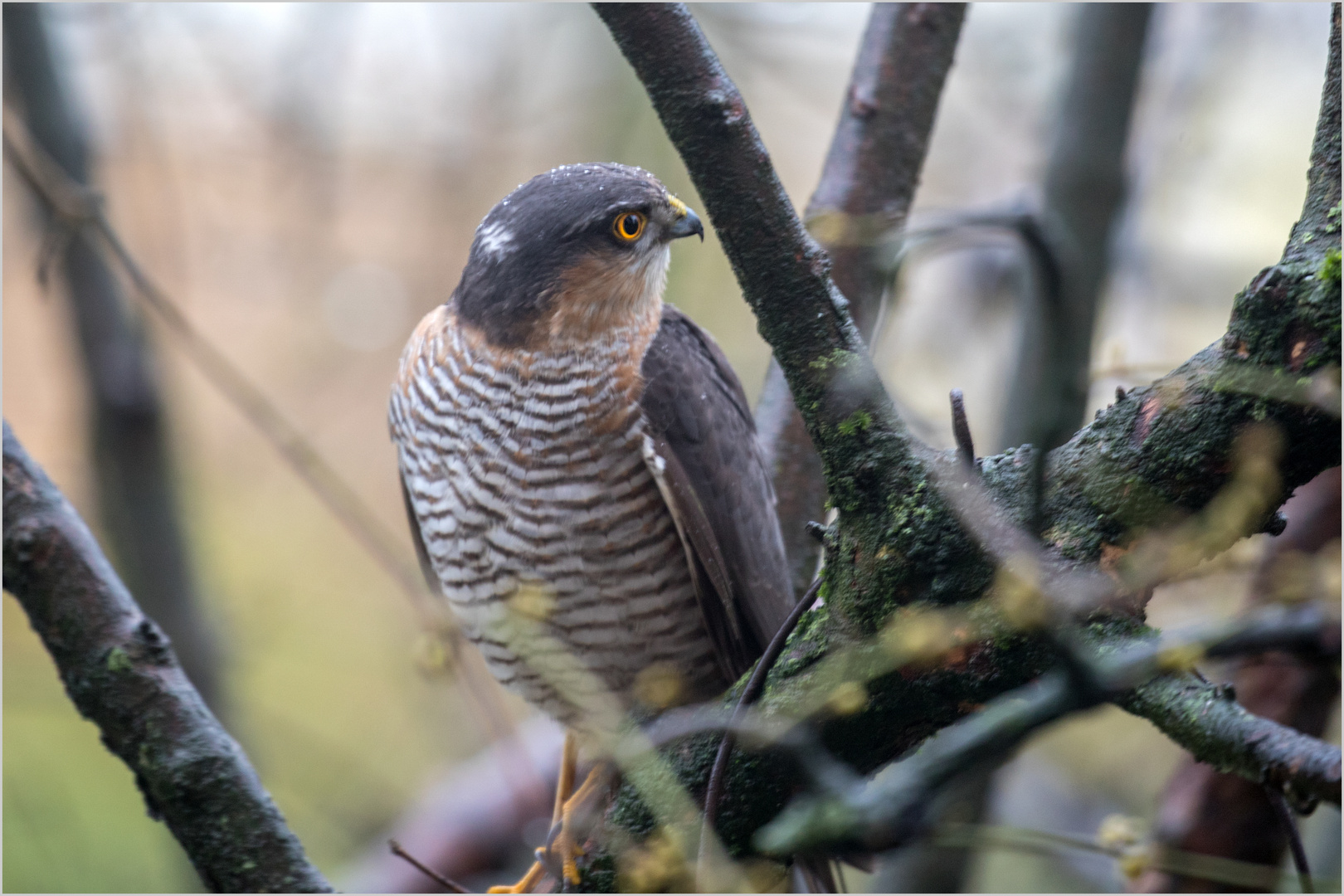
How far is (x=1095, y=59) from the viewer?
3752 millimetres

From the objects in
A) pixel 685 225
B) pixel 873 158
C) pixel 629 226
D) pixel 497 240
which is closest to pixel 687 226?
pixel 685 225

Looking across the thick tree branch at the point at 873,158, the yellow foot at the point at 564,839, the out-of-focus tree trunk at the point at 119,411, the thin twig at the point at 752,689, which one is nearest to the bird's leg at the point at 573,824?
the yellow foot at the point at 564,839

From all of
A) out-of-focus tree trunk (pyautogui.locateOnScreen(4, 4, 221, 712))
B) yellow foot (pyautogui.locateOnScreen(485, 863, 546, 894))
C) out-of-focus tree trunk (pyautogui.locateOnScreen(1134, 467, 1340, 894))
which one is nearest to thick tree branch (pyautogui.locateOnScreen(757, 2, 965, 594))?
yellow foot (pyautogui.locateOnScreen(485, 863, 546, 894))

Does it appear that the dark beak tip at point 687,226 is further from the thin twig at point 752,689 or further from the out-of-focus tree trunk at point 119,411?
the out-of-focus tree trunk at point 119,411

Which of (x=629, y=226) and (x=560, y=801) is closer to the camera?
(x=629, y=226)

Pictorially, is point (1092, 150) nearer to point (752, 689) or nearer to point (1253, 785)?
point (1253, 785)

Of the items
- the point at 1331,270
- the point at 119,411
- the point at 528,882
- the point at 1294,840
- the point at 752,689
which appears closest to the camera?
the point at 1331,270

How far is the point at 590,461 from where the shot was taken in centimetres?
253

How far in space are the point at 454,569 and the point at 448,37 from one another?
5192mm

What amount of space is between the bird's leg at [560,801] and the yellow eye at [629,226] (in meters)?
1.44

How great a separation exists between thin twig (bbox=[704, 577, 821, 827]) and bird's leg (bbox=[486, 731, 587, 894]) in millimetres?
1033

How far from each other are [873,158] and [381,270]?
209 inches

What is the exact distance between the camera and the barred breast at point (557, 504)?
2.54 m

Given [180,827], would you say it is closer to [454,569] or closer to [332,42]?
[454,569]
